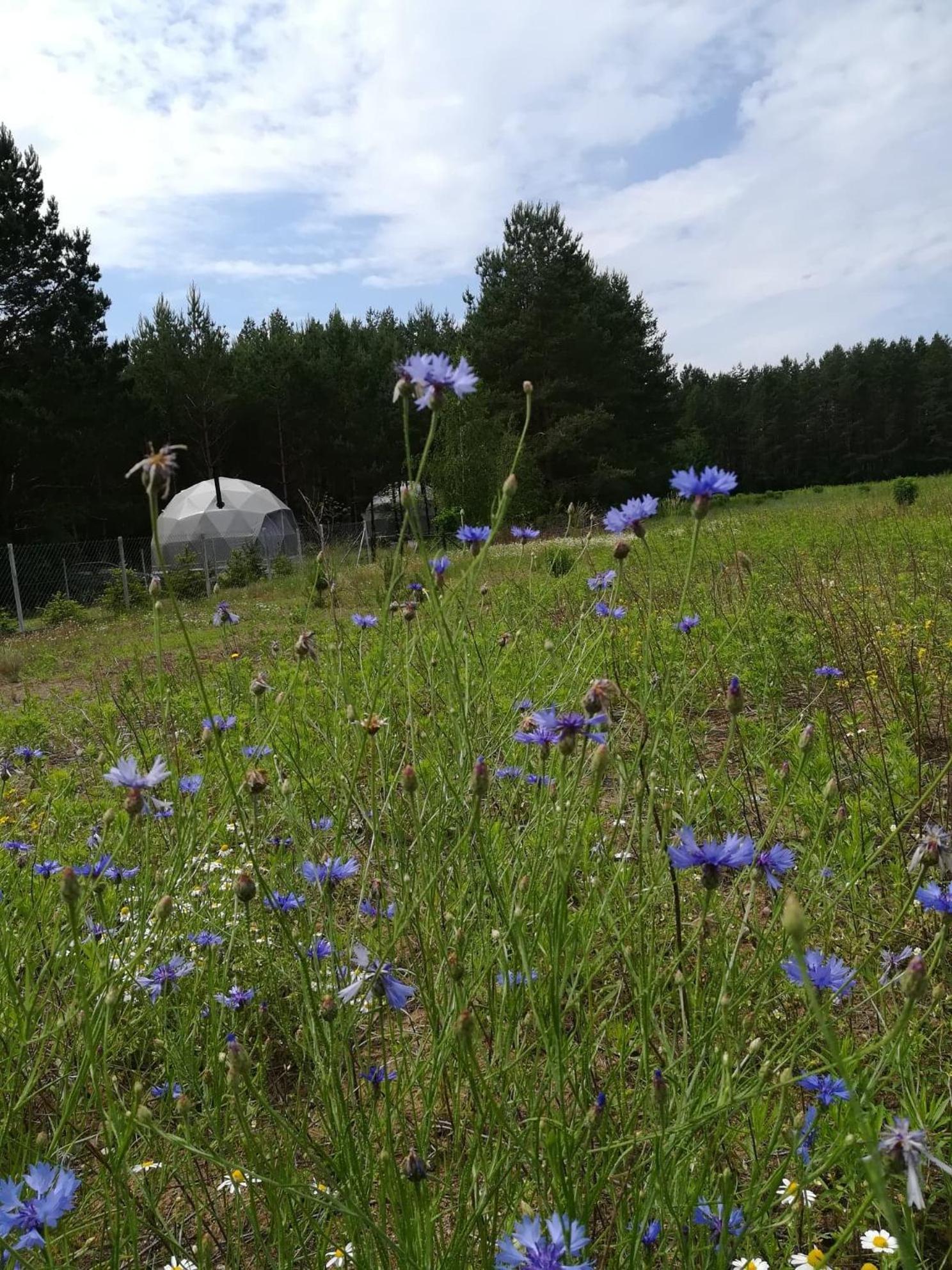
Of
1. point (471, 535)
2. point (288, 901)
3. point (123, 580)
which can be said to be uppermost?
point (471, 535)

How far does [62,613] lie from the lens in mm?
12859

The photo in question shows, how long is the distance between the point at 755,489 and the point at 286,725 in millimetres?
53670

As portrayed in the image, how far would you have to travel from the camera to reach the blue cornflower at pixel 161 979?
1.31 meters

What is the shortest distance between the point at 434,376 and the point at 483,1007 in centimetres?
100

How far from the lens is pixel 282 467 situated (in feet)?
89.2

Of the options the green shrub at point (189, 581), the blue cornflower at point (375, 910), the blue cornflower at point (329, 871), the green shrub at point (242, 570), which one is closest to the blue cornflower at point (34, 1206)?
the blue cornflower at point (329, 871)

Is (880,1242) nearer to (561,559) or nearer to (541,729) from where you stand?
(541,729)

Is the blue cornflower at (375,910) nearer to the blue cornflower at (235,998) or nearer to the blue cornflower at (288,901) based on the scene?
the blue cornflower at (288,901)

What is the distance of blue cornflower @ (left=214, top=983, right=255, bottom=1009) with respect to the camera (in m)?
1.27

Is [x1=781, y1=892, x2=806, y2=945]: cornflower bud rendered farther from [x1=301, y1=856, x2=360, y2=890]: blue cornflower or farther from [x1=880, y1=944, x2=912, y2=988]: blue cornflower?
[x1=301, y1=856, x2=360, y2=890]: blue cornflower

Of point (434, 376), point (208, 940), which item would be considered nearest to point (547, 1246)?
point (208, 940)

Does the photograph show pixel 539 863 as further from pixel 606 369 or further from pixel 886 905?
pixel 606 369

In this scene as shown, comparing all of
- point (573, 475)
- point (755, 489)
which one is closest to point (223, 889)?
point (573, 475)

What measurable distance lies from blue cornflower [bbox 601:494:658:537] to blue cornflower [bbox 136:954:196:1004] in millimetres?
962
